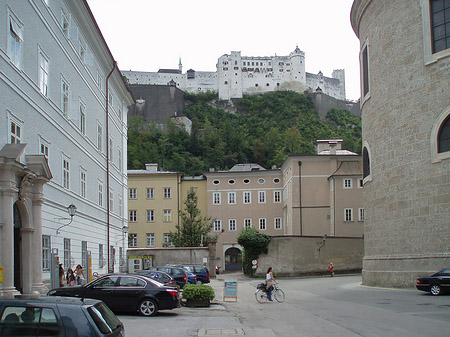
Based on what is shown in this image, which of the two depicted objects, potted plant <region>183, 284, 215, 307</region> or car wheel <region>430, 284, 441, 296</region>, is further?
car wheel <region>430, 284, 441, 296</region>

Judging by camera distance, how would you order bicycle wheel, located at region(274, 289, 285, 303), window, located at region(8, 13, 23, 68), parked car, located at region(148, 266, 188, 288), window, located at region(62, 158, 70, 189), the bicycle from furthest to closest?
1. parked car, located at region(148, 266, 188, 288)
2. window, located at region(62, 158, 70, 189)
3. bicycle wheel, located at region(274, 289, 285, 303)
4. the bicycle
5. window, located at region(8, 13, 23, 68)

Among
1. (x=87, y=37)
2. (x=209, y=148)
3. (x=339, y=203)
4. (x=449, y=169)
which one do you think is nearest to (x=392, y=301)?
(x=449, y=169)

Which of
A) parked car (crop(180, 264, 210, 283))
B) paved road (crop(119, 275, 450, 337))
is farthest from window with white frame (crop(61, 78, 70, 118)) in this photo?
parked car (crop(180, 264, 210, 283))

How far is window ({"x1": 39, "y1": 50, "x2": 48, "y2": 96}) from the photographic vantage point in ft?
68.2

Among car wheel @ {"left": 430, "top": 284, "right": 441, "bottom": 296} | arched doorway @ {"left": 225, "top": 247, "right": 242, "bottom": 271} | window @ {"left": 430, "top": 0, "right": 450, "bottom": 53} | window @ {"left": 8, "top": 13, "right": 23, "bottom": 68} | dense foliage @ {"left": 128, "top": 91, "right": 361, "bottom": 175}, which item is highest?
dense foliage @ {"left": 128, "top": 91, "right": 361, "bottom": 175}

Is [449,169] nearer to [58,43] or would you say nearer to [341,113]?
[58,43]

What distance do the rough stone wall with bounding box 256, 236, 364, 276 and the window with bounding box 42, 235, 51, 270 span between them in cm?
2867

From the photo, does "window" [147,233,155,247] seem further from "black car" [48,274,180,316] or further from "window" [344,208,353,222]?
"black car" [48,274,180,316]

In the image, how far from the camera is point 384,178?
28.5m

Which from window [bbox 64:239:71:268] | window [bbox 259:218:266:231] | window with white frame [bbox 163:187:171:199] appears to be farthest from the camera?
window [bbox 259:218:266:231]

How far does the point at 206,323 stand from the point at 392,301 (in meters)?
8.61

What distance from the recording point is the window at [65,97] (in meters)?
24.1

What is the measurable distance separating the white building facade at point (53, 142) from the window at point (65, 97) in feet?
0.14

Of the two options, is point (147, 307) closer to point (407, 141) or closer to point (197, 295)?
point (197, 295)
